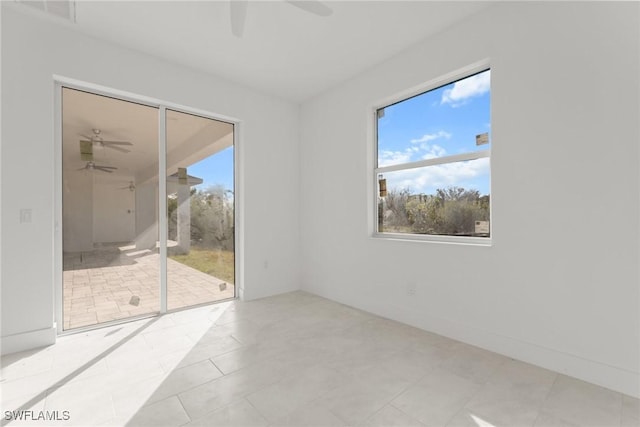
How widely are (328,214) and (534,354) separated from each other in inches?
98.0

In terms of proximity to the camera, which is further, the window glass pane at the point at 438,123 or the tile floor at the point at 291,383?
the window glass pane at the point at 438,123

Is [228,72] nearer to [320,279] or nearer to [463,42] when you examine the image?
[463,42]

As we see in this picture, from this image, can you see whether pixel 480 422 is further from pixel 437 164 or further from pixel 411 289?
pixel 437 164

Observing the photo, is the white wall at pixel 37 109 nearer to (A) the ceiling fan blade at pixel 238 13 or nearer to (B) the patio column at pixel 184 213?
(B) the patio column at pixel 184 213

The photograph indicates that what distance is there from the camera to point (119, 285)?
10.2 feet

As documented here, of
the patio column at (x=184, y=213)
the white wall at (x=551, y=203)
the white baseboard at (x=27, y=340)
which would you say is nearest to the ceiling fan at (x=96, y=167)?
the patio column at (x=184, y=213)

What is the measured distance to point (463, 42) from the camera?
8.26ft

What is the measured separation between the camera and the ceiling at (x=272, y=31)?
2.36 meters

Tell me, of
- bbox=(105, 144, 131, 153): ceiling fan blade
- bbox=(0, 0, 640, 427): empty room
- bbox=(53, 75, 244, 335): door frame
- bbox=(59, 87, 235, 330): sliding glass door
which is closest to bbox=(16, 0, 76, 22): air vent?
bbox=(0, 0, 640, 427): empty room

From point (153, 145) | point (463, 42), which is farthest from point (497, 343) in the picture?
point (153, 145)

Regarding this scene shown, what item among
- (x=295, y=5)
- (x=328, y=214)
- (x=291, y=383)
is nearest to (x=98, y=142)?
(x=295, y=5)

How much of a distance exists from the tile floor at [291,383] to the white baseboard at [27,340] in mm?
98

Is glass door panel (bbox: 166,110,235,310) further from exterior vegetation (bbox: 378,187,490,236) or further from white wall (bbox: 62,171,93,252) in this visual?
exterior vegetation (bbox: 378,187,490,236)

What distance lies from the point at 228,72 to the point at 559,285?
148 inches
